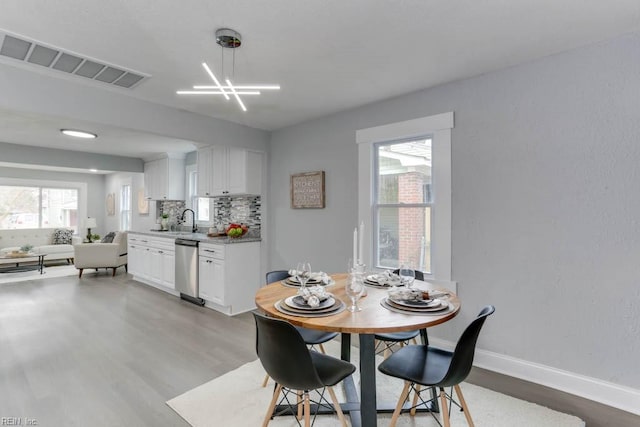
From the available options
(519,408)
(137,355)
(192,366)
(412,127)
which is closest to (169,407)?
(192,366)

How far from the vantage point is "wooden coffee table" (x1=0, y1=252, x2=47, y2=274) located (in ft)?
22.1

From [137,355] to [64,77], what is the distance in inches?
100

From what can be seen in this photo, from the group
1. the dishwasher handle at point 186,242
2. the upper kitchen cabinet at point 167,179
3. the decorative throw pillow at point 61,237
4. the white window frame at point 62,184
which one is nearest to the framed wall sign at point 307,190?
the dishwasher handle at point 186,242

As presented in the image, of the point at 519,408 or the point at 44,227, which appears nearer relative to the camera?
the point at 519,408

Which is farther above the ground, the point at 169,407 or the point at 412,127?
the point at 412,127

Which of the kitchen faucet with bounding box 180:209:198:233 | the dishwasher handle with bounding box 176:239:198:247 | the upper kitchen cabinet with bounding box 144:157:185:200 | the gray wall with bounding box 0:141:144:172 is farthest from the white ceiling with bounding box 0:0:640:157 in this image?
the gray wall with bounding box 0:141:144:172

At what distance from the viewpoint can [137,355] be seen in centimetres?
295

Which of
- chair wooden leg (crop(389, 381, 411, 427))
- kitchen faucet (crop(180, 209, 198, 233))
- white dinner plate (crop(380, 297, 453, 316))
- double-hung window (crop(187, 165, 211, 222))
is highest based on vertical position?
double-hung window (crop(187, 165, 211, 222))

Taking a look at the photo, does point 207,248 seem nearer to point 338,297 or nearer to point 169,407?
point 169,407

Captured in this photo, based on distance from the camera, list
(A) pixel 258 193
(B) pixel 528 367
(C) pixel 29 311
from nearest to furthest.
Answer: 1. (B) pixel 528 367
2. (C) pixel 29 311
3. (A) pixel 258 193

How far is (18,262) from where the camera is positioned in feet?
23.2

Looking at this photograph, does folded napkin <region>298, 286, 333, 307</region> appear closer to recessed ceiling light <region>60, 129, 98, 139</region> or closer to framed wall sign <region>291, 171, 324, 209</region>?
framed wall sign <region>291, 171, 324, 209</region>

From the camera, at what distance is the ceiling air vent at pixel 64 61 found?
7.16ft

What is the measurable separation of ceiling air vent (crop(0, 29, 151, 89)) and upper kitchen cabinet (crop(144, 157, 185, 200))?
3585 mm
